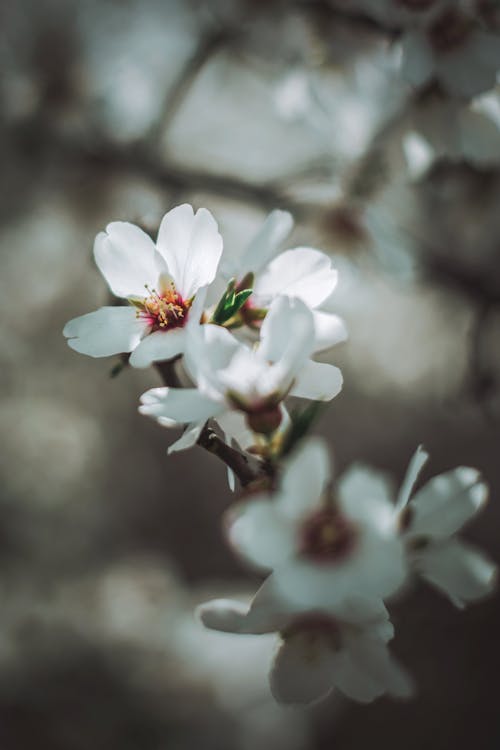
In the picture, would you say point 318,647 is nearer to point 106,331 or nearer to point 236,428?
point 236,428

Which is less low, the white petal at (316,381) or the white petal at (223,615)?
the white petal at (316,381)

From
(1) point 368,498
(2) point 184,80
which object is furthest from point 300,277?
(2) point 184,80

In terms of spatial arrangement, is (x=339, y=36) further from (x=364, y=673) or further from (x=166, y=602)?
(x=166, y=602)

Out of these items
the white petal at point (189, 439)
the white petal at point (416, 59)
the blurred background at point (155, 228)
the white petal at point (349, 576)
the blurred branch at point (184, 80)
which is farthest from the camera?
the blurred branch at point (184, 80)

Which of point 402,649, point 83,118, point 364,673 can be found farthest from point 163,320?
point 402,649

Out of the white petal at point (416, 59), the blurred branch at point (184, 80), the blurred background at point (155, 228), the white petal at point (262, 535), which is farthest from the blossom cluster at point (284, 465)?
the blurred branch at point (184, 80)

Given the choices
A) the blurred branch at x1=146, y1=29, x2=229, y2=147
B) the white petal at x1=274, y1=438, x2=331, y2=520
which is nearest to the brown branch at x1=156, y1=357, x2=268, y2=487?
the white petal at x1=274, y1=438, x2=331, y2=520

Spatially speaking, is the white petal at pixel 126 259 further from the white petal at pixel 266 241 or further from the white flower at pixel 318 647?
the white flower at pixel 318 647
